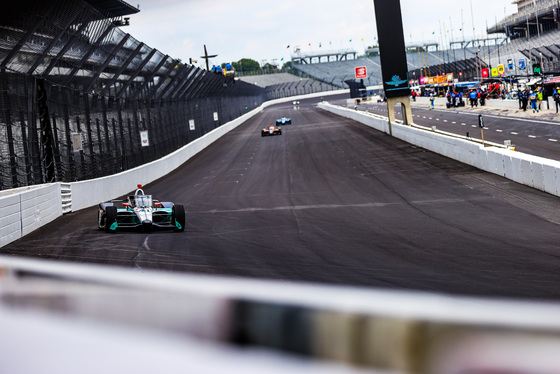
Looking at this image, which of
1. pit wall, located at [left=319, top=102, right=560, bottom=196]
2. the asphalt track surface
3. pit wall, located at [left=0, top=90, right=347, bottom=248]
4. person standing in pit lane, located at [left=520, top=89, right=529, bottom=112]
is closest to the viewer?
the asphalt track surface

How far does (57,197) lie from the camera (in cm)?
1950

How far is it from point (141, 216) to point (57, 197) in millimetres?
5058

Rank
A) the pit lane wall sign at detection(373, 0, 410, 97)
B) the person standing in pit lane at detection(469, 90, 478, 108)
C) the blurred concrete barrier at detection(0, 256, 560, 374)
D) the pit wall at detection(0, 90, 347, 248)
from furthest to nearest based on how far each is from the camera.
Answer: the person standing in pit lane at detection(469, 90, 478, 108), the pit lane wall sign at detection(373, 0, 410, 97), the pit wall at detection(0, 90, 347, 248), the blurred concrete barrier at detection(0, 256, 560, 374)

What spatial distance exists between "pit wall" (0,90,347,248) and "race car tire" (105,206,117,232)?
1.98m

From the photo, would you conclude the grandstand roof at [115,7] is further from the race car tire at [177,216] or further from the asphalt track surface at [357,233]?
the race car tire at [177,216]

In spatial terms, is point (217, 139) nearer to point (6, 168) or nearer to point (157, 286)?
point (6, 168)

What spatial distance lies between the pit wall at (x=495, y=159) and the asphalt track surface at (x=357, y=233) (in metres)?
0.47

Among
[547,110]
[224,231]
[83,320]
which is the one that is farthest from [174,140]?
[83,320]

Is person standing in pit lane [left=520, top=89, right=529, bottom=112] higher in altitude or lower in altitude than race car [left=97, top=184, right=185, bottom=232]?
higher

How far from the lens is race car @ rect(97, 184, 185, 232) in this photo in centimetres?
1548

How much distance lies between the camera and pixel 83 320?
2174mm

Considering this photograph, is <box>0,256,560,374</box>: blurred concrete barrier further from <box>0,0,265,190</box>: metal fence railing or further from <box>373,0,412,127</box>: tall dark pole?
<box>373,0,412,127</box>: tall dark pole

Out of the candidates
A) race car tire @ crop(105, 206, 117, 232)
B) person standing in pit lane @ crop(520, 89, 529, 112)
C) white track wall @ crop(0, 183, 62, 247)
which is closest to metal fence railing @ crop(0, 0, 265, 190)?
white track wall @ crop(0, 183, 62, 247)

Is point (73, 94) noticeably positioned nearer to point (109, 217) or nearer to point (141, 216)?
point (109, 217)
